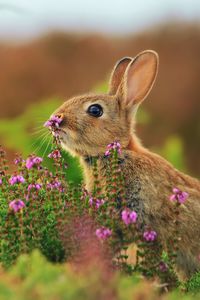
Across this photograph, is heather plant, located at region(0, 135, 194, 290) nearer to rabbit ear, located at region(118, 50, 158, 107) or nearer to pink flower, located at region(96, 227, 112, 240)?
pink flower, located at region(96, 227, 112, 240)

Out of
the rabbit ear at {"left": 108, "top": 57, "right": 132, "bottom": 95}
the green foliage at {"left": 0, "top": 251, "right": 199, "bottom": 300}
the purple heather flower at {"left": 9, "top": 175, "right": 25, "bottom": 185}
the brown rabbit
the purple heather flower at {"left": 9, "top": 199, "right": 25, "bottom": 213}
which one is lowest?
the green foliage at {"left": 0, "top": 251, "right": 199, "bottom": 300}

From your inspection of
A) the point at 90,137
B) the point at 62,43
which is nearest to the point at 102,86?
the point at 90,137

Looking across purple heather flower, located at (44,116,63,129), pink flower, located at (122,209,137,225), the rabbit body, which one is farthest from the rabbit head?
pink flower, located at (122,209,137,225)

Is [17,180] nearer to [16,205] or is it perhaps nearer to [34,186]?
[34,186]

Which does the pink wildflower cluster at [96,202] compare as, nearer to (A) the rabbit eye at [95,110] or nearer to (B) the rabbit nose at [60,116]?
(B) the rabbit nose at [60,116]

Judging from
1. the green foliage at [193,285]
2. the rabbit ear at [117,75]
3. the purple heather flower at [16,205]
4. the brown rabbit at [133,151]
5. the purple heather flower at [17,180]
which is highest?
the rabbit ear at [117,75]

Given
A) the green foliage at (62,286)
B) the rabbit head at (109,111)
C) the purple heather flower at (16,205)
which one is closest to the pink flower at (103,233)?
the purple heather flower at (16,205)

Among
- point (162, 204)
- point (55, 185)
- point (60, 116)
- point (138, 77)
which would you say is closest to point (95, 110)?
point (60, 116)
